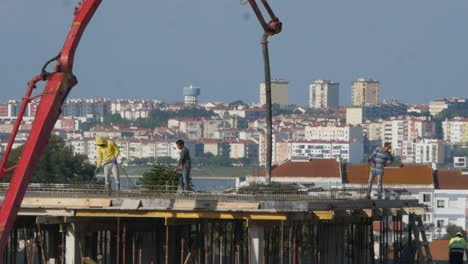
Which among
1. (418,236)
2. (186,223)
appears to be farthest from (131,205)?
(418,236)

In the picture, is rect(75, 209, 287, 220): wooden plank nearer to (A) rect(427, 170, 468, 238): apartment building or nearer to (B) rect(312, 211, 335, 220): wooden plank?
(B) rect(312, 211, 335, 220): wooden plank

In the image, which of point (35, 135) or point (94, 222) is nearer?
point (35, 135)

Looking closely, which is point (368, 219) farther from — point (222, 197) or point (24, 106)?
point (24, 106)

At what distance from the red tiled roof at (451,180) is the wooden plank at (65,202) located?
107m

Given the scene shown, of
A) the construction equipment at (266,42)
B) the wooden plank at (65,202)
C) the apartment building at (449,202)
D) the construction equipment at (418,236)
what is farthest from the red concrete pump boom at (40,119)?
the apartment building at (449,202)

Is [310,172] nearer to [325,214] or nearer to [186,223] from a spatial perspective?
[186,223]

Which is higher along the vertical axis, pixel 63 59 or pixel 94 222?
pixel 63 59

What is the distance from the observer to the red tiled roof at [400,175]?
406ft

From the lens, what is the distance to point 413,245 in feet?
116

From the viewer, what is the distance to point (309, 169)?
136 m

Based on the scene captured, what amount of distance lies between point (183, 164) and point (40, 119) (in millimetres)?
6539

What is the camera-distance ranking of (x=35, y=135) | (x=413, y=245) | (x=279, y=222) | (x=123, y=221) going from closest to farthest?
1. (x=35, y=135)
2. (x=279, y=222)
3. (x=123, y=221)
4. (x=413, y=245)

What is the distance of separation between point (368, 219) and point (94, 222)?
5.78m

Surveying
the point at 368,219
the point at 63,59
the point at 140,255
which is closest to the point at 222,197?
the point at 140,255
